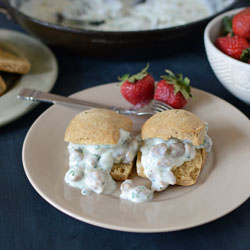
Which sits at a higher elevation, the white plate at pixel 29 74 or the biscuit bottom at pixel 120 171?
the white plate at pixel 29 74

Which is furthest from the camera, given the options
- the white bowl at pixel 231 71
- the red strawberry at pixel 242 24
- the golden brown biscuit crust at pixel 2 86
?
the golden brown biscuit crust at pixel 2 86

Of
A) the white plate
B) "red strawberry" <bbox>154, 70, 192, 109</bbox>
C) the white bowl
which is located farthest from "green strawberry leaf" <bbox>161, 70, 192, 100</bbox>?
the white plate

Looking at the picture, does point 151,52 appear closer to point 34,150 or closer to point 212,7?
point 212,7

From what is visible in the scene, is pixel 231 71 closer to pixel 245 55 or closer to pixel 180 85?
pixel 245 55

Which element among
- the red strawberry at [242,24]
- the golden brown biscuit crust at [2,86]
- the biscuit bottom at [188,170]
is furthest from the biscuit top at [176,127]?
the golden brown biscuit crust at [2,86]

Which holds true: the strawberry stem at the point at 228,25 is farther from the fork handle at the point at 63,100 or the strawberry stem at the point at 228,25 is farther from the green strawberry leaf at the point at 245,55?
the fork handle at the point at 63,100

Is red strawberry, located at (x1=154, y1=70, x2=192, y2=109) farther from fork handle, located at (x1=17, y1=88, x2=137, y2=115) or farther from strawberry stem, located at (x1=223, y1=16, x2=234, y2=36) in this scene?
strawberry stem, located at (x1=223, y1=16, x2=234, y2=36)
